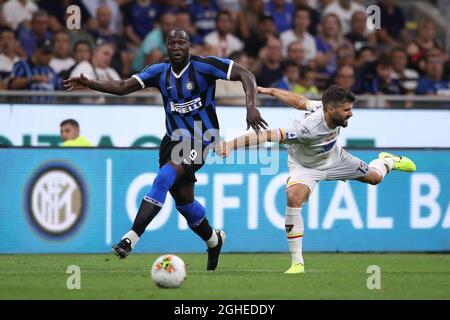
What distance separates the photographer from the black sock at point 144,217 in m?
10.3

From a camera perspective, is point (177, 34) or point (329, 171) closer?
point (177, 34)

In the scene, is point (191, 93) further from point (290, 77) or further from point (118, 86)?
point (290, 77)

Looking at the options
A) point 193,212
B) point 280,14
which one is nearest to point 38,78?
point 280,14

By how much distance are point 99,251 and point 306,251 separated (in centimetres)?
273

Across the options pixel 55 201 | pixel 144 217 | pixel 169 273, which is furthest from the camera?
pixel 55 201

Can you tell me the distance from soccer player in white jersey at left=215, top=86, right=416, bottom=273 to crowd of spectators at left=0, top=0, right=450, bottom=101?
512 centimetres

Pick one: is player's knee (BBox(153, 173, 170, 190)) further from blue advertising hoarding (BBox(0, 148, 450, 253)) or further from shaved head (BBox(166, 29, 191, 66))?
blue advertising hoarding (BBox(0, 148, 450, 253))

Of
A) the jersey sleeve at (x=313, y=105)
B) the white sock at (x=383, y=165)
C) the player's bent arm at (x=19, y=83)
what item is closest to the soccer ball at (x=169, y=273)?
the jersey sleeve at (x=313, y=105)

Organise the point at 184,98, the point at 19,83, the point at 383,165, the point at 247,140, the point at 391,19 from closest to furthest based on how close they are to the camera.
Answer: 1. the point at 247,140
2. the point at 184,98
3. the point at 383,165
4. the point at 19,83
5. the point at 391,19

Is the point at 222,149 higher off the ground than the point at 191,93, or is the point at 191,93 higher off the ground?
the point at 191,93

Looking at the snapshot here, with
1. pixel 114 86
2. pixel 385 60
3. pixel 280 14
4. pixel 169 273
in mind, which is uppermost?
pixel 280 14

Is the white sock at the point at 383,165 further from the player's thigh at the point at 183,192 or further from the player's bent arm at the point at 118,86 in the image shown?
the player's bent arm at the point at 118,86

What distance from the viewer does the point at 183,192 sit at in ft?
35.4

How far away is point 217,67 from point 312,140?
121cm
